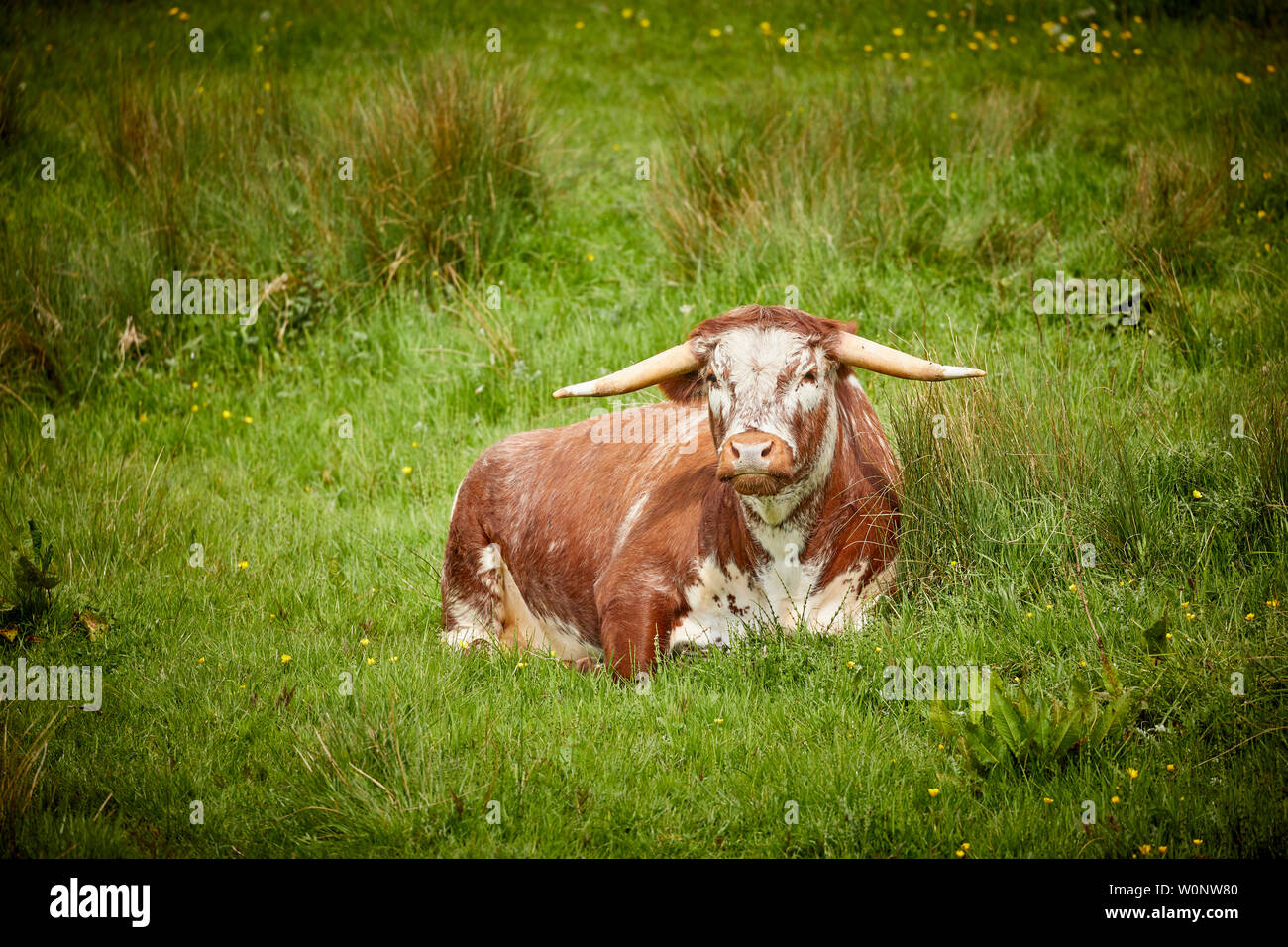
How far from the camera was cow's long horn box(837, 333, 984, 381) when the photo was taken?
5.15m

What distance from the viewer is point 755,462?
15.2ft

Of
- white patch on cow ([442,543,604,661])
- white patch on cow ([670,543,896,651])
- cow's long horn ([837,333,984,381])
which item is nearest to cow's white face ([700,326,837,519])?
cow's long horn ([837,333,984,381])

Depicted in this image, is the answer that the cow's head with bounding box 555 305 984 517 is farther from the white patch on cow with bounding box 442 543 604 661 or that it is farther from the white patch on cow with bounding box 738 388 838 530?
the white patch on cow with bounding box 442 543 604 661

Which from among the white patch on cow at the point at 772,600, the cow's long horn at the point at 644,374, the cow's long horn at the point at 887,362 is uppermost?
the cow's long horn at the point at 887,362

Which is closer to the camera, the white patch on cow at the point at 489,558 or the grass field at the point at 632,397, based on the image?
the grass field at the point at 632,397

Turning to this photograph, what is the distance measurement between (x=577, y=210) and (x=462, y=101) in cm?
139

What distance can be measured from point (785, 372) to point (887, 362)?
1.52 ft

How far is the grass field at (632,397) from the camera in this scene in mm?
4312

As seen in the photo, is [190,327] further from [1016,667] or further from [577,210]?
[1016,667]

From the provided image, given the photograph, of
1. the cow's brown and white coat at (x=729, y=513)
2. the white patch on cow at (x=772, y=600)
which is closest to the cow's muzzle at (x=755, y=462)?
the cow's brown and white coat at (x=729, y=513)

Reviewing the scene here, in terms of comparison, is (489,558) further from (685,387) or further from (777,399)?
(777,399)

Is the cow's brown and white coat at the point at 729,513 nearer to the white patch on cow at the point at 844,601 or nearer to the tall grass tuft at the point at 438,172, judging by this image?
the white patch on cow at the point at 844,601

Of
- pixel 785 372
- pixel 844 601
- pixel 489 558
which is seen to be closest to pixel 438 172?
pixel 489 558
